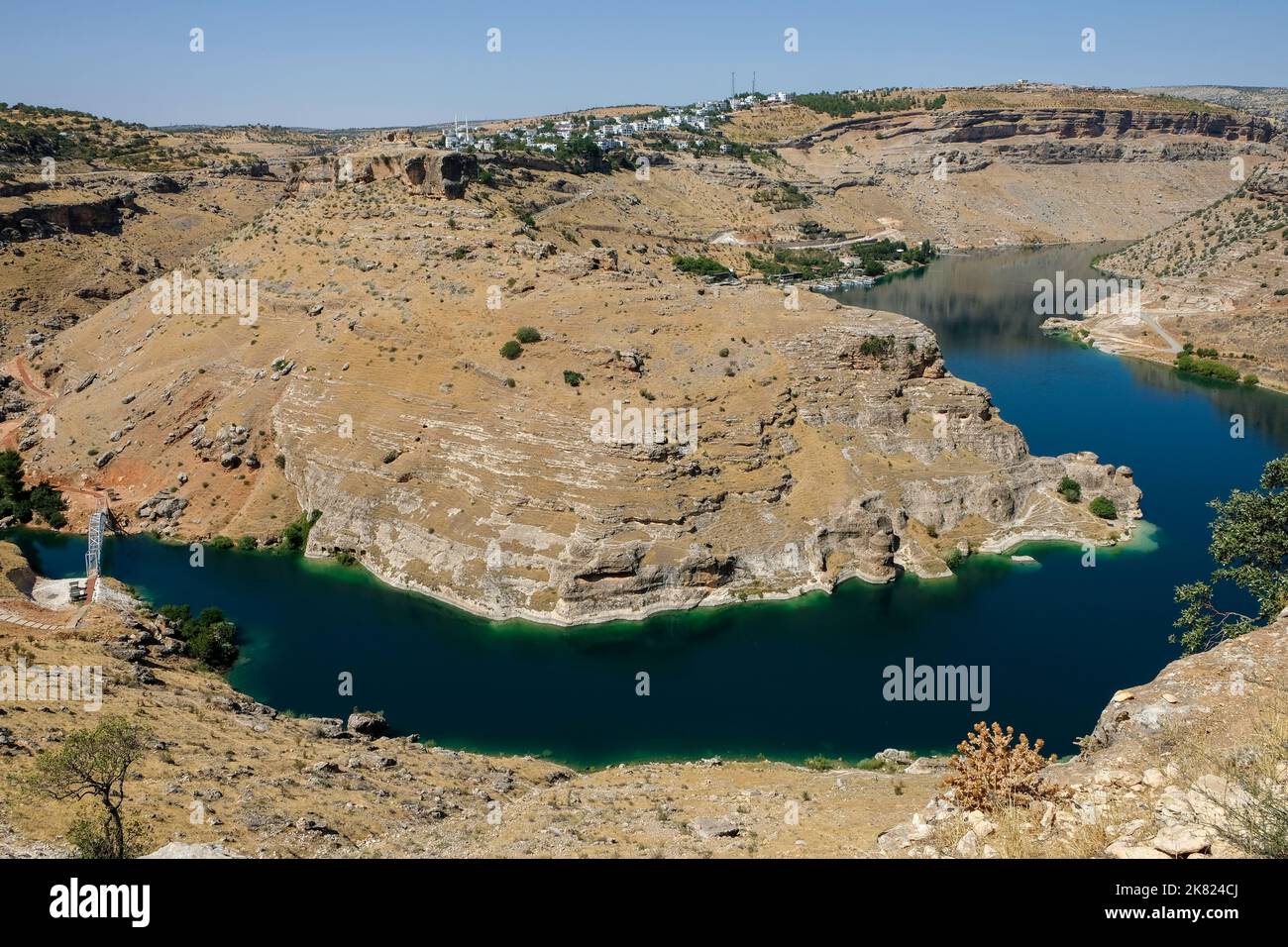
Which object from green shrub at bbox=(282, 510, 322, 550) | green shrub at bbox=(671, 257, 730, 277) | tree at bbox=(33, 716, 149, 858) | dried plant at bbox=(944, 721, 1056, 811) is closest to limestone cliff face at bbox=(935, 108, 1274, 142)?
green shrub at bbox=(671, 257, 730, 277)

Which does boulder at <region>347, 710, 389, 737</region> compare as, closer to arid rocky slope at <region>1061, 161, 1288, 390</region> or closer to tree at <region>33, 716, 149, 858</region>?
tree at <region>33, 716, 149, 858</region>

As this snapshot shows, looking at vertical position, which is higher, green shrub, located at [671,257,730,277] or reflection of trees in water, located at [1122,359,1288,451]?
green shrub, located at [671,257,730,277]

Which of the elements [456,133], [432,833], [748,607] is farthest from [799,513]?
[456,133]

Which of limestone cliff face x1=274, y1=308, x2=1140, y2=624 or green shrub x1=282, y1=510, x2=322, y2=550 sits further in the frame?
green shrub x1=282, y1=510, x2=322, y2=550

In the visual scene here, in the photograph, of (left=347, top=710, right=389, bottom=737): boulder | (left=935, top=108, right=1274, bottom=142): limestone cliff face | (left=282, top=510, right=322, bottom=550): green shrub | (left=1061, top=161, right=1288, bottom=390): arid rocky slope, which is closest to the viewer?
(left=347, top=710, right=389, bottom=737): boulder

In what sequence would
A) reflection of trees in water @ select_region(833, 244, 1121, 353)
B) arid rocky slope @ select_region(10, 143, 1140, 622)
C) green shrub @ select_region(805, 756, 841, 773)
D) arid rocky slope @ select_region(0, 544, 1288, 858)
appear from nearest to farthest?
1. arid rocky slope @ select_region(0, 544, 1288, 858)
2. green shrub @ select_region(805, 756, 841, 773)
3. arid rocky slope @ select_region(10, 143, 1140, 622)
4. reflection of trees in water @ select_region(833, 244, 1121, 353)
